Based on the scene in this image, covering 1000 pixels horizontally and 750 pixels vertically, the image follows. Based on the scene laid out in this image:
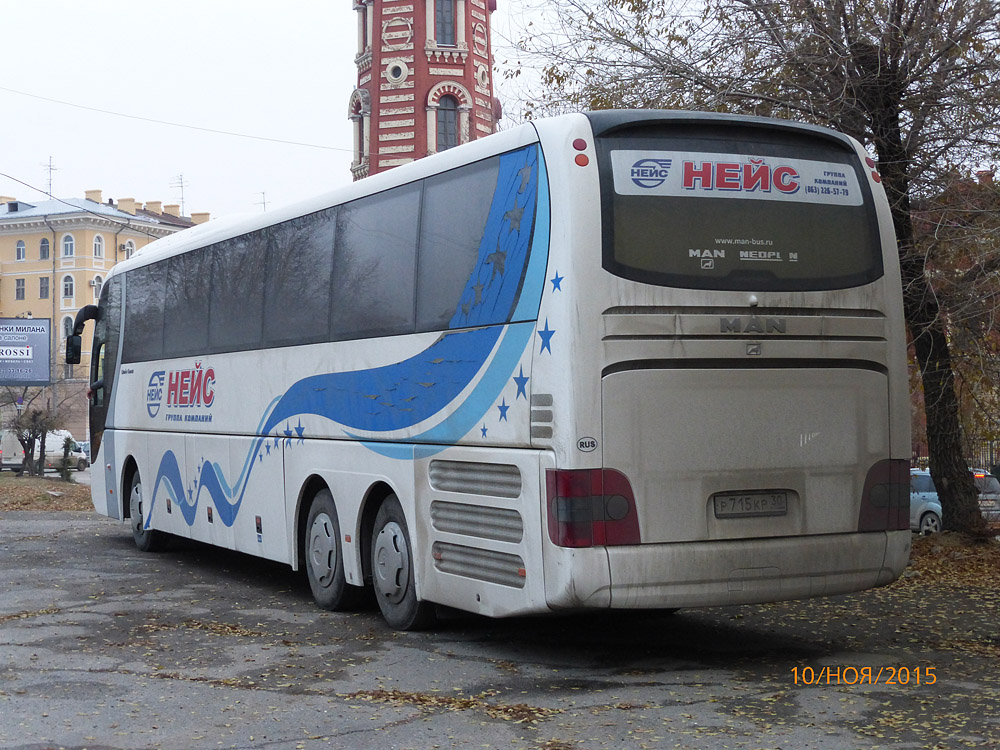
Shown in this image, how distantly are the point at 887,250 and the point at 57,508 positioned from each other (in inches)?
798

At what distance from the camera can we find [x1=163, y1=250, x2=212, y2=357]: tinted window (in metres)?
13.3

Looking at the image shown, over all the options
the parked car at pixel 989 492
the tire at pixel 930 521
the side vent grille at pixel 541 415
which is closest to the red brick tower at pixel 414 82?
the tire at pixel 930 521

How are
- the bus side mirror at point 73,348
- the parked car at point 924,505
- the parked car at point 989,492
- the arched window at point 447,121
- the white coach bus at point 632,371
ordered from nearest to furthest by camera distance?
the white coach bus at point 632,371 → the bus side mirror at point 73,348 → the parked car at point 989,492 → the parked car at point 924,505 → the arched window at point 447,121

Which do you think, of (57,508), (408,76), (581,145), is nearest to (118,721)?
(581,145)

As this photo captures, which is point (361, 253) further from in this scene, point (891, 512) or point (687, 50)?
point (687, 50)

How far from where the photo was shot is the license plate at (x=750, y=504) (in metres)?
8.02

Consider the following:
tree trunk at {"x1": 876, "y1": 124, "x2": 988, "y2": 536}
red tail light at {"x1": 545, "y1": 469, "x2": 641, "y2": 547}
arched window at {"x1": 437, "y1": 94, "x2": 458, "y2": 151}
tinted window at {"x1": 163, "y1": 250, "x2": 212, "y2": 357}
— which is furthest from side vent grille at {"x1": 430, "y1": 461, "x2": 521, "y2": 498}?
arched window at {"x1": 437, "y1": 94, "x2": 458, "y2": 151}

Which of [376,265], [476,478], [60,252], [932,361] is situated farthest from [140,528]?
[60,252]

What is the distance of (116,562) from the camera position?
1454 centimetres

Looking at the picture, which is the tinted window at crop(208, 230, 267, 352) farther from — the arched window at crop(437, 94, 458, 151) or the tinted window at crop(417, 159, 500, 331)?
the arched window at crop(437, 94, 458, 151)

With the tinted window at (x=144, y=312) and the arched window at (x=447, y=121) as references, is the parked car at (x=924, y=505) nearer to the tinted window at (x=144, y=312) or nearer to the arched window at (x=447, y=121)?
the tinted window at (x=144, y=312)

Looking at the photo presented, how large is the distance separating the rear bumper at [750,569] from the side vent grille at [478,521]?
0.71m

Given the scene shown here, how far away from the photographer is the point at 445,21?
2004 inches

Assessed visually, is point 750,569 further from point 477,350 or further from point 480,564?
point 477,350
